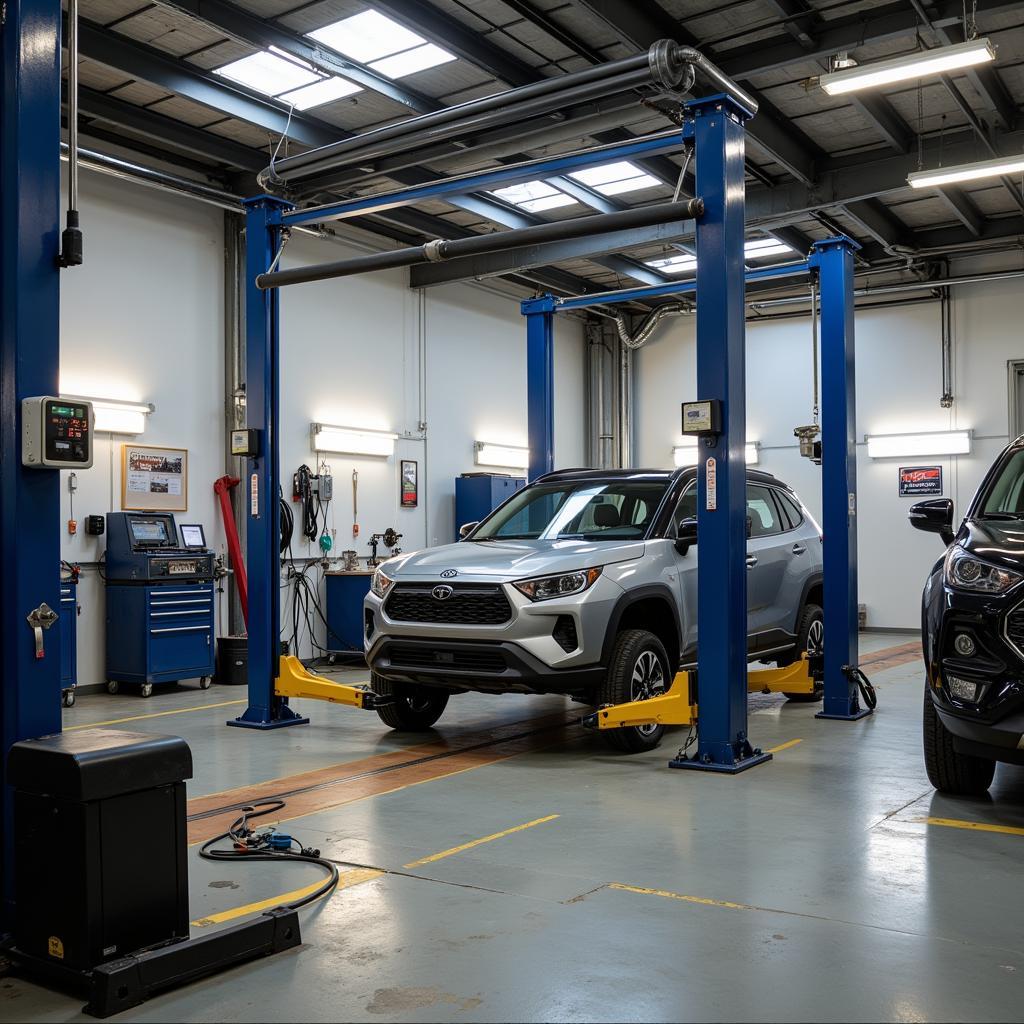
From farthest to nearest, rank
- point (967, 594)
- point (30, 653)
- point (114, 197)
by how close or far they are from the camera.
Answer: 1. point (114, 197)
2. point (967, 594)
3. point (30, 653)

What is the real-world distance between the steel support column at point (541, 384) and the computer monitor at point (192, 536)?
3.15 meters

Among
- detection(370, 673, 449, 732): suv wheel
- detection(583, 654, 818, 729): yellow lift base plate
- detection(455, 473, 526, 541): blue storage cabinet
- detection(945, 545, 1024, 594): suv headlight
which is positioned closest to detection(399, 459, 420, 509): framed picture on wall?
detection(455, 473, 526, 541): blue storage cabinet

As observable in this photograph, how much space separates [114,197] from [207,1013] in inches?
331

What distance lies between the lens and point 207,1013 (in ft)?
9.52

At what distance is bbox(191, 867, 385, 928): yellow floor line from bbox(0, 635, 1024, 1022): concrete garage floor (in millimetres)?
20

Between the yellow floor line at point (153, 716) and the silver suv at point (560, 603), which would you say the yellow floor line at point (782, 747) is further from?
the yellow floor line at point (153, 716)

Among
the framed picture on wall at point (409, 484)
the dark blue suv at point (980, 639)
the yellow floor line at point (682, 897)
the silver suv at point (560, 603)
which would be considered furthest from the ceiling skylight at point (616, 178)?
the yellow floor line at point (682, 897)

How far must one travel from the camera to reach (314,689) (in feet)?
23.8

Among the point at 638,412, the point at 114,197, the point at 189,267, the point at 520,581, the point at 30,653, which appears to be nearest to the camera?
the point at 30,653

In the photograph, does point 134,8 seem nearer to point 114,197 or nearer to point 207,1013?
point 114,197

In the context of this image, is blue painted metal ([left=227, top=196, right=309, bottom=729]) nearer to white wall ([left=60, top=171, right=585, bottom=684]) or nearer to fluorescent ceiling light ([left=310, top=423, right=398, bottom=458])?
white wall ([left=60, top=171, right=585, bottom=684])

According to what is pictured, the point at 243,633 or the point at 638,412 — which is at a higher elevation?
the point at 638,412

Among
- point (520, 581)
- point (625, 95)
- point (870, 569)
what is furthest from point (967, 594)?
point (870, 569)

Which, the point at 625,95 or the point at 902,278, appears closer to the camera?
the point at 625,95
